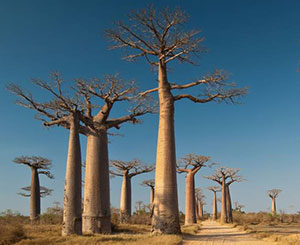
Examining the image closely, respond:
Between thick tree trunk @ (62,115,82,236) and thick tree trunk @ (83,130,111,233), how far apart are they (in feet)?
7.83

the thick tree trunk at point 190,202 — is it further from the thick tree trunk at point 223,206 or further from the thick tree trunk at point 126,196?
the thick tree trunk at point 223,206

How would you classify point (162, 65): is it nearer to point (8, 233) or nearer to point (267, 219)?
point (8, 233)

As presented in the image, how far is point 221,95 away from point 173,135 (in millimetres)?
2981

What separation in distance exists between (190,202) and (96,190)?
14468mm

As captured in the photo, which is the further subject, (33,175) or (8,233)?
(33,175)

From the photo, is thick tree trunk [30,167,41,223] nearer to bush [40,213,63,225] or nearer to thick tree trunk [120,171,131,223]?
bush [40,213,63,225]

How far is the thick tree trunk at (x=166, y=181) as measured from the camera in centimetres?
1082

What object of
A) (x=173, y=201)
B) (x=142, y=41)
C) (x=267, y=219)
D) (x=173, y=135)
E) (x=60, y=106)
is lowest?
(x=267, y=219)

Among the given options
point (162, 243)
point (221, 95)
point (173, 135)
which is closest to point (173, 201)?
point (173, 135)

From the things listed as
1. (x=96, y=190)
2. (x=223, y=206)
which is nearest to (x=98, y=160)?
(x=96, y=190)

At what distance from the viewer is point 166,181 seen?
1106cm

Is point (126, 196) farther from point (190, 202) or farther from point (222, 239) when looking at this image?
point (222, 239)

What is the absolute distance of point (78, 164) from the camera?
10.5m

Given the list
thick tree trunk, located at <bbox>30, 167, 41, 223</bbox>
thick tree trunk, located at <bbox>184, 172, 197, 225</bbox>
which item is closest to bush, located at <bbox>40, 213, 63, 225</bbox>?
thick tree trunk, located at <bbox>30, 167, 41, 223</bbox>
